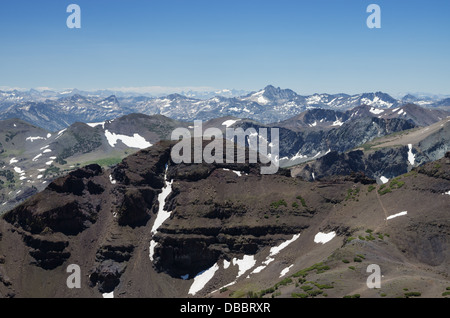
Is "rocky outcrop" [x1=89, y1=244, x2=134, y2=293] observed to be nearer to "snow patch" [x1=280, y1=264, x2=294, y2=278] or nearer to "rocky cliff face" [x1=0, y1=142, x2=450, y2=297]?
"rocky cliff face" [x1=0, y1=142, x2=450, y2=297]

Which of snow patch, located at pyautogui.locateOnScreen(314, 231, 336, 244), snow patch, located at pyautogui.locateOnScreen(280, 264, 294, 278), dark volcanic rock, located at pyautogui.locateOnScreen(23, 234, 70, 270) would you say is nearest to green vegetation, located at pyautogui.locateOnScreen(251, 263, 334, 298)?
snow patch, located at pyautogui.locateOnScreen(280, 264, 294, 278)

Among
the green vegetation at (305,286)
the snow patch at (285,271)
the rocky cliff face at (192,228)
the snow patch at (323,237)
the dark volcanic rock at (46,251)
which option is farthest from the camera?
the dark volcanic rock at (46,251)

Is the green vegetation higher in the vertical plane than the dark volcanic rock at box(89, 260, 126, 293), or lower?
higher

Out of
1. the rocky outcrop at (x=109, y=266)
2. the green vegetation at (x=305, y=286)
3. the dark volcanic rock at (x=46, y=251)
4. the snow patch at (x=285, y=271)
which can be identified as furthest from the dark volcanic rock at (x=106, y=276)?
the green vegetation at (x=305, y=286)

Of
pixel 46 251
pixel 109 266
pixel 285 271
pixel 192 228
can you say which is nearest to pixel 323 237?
pixel 285 271

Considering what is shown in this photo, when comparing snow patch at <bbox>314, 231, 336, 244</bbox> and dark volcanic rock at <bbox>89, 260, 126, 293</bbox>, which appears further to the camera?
dark volcanic rock at <bbox>89, 260, 126, 293</bbox>

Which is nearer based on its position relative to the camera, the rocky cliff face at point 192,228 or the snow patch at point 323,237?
the rocky cliff face at point 192,228

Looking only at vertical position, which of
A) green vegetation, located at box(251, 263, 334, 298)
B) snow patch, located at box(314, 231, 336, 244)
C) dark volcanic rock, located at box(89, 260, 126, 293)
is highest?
green vegetation, located at box(251, 263, 334, 298)

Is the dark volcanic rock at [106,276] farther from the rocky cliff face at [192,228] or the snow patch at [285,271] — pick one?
the snow patch at [285,271]

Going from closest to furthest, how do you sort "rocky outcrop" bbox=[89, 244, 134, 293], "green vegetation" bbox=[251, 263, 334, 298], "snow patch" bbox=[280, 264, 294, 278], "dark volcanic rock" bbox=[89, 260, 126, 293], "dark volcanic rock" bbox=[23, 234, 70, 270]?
"green vegetation" bbox=[251, 263, 334, 298]
"snow patch" bbox=[280, 264, 294, 278]
"dark volcanic rock" bbox=[89, 260, 126, 293]
"rocky outcrop" bbox=[89, 244, 134, 293]
"dark volcanic rock" bbox=[23, 234, 70, 270]

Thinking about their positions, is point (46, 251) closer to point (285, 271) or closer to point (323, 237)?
point (285, 271)

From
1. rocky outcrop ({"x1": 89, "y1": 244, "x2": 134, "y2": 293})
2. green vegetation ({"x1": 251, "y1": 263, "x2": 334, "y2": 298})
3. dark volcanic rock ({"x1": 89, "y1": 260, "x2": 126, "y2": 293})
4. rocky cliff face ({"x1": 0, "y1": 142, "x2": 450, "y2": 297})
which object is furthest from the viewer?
rocky outcrop ({"x1": 89, "y1": 244, "x2": 134, "y2": 293})
